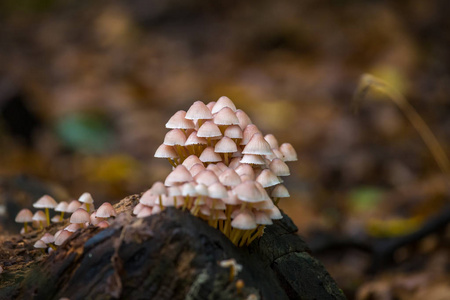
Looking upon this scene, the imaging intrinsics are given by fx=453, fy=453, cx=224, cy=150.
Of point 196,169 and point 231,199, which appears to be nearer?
point 231,199

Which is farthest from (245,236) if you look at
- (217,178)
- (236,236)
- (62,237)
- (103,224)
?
(62,237)

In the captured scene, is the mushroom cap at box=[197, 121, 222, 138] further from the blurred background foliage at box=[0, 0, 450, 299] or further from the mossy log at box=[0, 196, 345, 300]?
the blurred background foliage at box=[0, 0, 450, 299]

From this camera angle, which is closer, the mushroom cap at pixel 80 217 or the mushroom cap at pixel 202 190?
the mushroom cap at pixel 202 190

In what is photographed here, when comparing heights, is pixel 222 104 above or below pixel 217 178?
above

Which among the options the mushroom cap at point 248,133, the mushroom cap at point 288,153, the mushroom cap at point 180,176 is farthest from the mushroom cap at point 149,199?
the mushroom cap at point 288,153

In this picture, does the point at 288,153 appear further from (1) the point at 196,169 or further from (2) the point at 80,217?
(2) the point at 80,217

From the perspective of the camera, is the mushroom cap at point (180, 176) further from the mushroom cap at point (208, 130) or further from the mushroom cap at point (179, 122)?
the mushroom cap at point (179, 122)

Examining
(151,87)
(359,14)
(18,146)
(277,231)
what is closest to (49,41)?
(151,87)

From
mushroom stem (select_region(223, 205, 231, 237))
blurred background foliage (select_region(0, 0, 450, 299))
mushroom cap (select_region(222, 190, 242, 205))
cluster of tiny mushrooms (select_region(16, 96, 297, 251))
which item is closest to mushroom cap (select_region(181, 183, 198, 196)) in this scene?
cluster of tiny mushrooms (select_region(16, 96, 297, 251))
